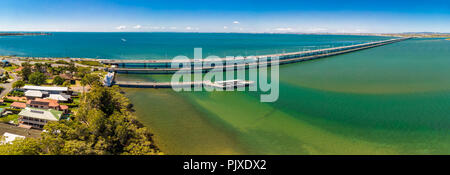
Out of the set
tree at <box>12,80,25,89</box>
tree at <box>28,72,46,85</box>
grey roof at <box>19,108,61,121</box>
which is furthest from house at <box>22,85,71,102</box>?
grey roof at <box>19,108,61,121</box>

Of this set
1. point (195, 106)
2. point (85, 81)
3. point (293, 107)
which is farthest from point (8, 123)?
point (293, 107)

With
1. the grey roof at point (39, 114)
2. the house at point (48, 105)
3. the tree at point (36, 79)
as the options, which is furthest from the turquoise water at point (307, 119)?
the tree at point (36, 79)

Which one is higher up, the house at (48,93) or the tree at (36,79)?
the tree at (36,79)

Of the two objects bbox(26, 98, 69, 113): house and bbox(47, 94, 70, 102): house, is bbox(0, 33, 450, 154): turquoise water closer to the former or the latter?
bbox(26, 98, 69, 113): house

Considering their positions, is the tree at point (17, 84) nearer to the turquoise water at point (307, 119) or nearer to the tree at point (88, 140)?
the turquoise water at point (307, 119)

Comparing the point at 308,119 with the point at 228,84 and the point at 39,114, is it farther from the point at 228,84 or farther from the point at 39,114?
the point at 39,114

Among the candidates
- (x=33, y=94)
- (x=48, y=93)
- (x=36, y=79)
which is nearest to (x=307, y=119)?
(x=48, y=93)

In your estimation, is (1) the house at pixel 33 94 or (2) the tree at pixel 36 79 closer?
(1) the house at pixel 33 94
